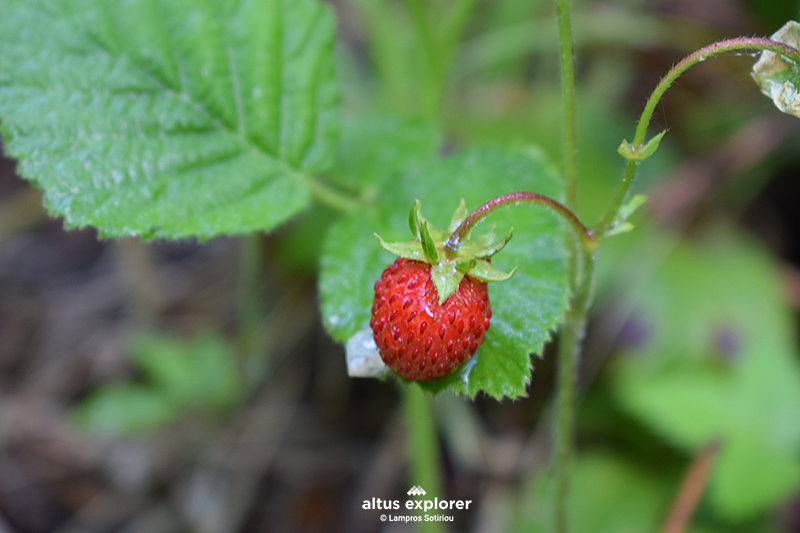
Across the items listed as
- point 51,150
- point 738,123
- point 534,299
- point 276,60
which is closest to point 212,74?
point 276,60

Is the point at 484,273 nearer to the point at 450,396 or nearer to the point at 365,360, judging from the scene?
the point at 365,360

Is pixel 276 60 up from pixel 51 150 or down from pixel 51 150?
up

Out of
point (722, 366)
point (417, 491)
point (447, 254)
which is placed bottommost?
point (417, 491)

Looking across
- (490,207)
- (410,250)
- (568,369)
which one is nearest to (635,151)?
(490,207)

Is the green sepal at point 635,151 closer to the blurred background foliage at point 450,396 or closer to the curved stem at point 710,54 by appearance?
the curved stem at point 710,54

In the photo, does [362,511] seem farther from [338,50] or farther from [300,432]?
[338,50]

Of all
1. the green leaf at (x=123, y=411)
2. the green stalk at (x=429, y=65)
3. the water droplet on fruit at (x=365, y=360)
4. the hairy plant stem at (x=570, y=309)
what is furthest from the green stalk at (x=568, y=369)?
the green leaf at (x=123, y=411)
